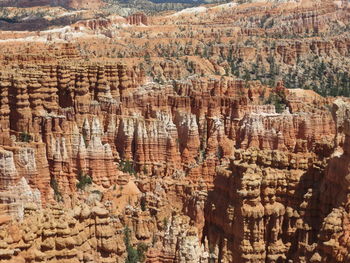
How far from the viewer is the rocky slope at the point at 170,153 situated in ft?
68.8

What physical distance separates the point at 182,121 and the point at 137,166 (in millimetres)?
6111

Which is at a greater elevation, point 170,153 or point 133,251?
point 170,153

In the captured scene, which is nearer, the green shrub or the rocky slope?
the rocky slope

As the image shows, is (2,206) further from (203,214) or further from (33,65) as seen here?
(33,65)

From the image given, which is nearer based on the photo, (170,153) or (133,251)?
(133,251)

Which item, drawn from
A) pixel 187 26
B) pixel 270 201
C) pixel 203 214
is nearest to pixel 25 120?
pixel 203 214

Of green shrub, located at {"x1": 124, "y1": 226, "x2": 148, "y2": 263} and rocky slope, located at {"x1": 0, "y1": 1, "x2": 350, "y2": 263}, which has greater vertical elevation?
rocky slope, located at {"x1": 0, "y1": 1, "x2": 350, "y2": 263}

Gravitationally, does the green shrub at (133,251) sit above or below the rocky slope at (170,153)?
below

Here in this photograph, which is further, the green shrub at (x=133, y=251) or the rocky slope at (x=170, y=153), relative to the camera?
the green shrub at (x=133, y=251)

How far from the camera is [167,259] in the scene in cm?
2433

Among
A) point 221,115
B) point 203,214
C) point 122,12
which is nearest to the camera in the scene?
point 203,214

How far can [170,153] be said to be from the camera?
→ 4822cm

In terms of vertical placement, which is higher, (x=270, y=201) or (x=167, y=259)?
(x=270, y=201)

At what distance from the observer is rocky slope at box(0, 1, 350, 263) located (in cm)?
2098
